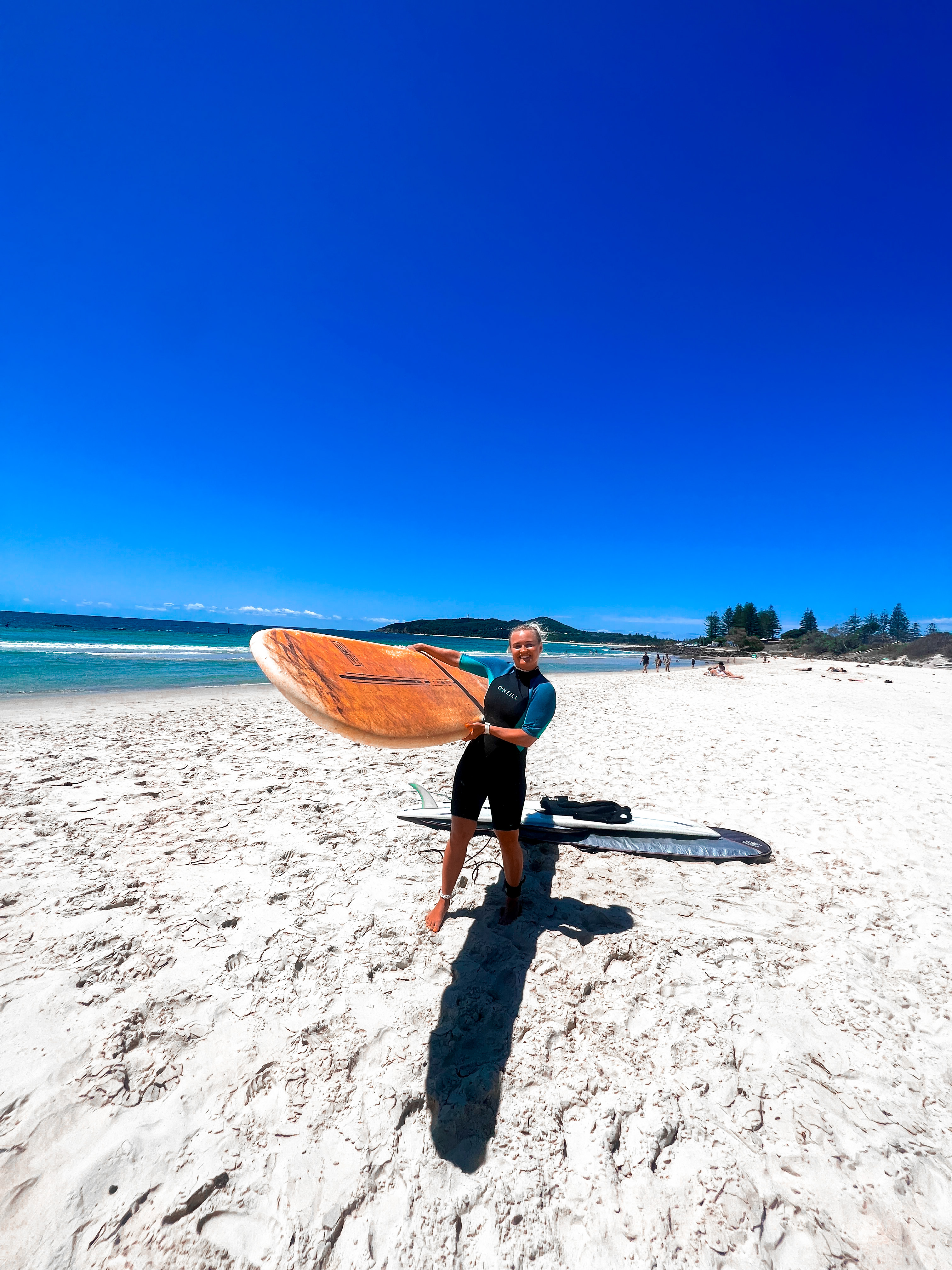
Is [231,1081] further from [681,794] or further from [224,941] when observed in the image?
[681,794]

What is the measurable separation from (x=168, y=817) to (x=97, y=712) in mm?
6414

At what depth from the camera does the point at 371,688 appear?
3160 mm

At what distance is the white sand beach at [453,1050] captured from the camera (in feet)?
4.99

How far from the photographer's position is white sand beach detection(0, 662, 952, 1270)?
4.99ft

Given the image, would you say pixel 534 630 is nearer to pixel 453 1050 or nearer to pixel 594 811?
pixel 453 1050

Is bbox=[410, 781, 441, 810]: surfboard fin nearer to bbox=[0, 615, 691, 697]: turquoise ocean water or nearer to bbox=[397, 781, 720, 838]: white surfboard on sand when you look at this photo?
bbox=[397, 781, 720, 838]: white surfboard on sand

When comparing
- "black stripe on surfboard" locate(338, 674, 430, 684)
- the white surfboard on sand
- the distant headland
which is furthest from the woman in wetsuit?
the distant headland

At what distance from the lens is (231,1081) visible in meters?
1.92

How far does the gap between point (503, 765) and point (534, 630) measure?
81 cm

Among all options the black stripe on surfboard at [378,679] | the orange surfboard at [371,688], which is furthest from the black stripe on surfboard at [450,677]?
the black stripe on surfboard at [378,679]

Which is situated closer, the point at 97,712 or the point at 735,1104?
the point at 735,1104

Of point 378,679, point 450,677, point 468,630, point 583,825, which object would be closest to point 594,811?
point 583,825

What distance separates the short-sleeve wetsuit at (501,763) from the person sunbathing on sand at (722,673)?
24.1m

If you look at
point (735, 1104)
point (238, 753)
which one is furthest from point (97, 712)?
point (735, 1104)
